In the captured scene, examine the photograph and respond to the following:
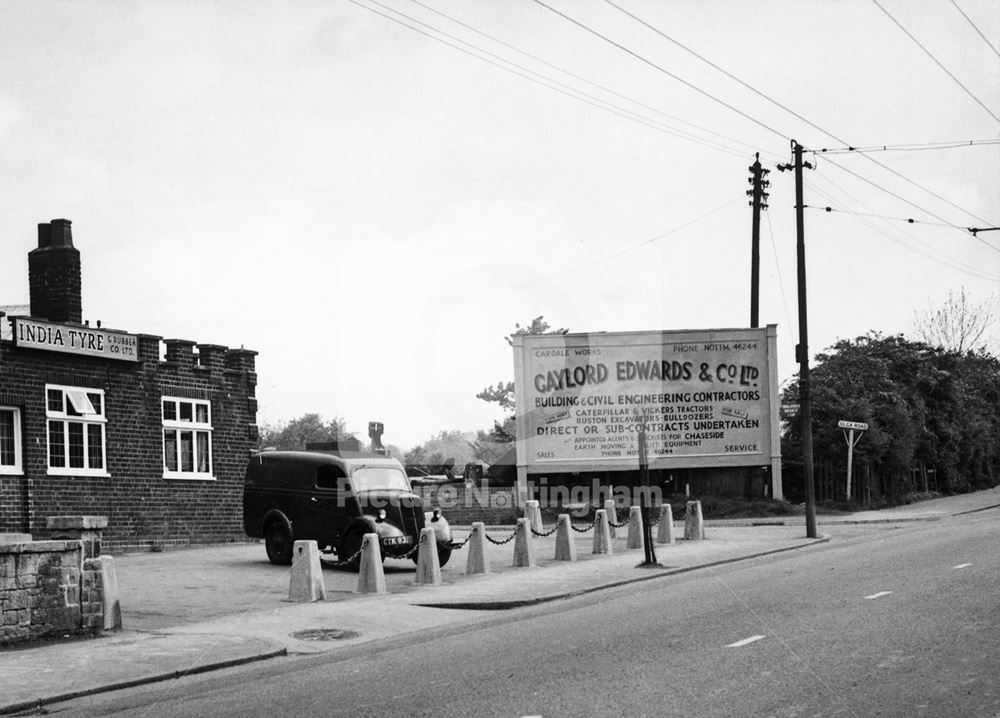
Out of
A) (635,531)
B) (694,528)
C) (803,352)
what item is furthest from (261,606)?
(803,352)

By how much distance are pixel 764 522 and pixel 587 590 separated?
18.6 metres

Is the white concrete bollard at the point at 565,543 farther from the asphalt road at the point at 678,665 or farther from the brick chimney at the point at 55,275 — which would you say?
the brick chimney at the point at 55,275

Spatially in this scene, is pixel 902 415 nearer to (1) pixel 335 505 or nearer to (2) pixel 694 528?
(2) pixel 694 528

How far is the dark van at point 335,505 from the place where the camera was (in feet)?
72.1

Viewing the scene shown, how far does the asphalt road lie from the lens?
29.3 ft

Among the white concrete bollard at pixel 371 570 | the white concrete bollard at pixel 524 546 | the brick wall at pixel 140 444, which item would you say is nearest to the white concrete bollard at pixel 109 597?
the white concrete bollard at pixel 371 570

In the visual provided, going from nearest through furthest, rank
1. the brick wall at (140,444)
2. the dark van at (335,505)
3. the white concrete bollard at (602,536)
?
the dark van at (335,505) → the brick wall at (140,444) → the white concrete bollard at (602,536)

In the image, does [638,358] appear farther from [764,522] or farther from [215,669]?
[215,669]

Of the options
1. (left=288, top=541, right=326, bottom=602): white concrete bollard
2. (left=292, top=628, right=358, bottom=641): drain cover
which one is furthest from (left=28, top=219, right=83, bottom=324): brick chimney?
(left=292, top=628, right=358, bottom=641): drain cover

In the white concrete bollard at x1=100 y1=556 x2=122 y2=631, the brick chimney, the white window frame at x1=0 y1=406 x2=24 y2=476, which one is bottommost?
the white concrete bollard at x1=100 y1=556 x2=122 y2=631

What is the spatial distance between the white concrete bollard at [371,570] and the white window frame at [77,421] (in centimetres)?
958

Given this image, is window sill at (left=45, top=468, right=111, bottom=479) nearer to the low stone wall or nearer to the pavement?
the pavement

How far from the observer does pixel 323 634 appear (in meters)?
14.2

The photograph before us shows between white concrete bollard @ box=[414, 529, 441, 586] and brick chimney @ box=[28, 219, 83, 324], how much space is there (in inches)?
446
